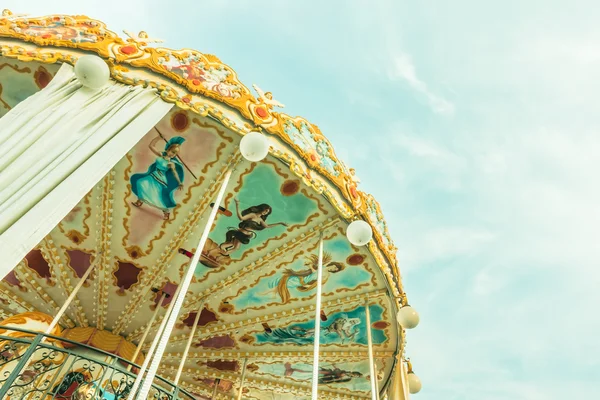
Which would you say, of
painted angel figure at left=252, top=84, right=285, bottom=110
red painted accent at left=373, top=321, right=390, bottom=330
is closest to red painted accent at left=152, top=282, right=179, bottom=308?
red painted accent at left=373, top=321, right=390, bottom=330

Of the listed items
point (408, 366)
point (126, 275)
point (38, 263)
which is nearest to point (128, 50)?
point (126, 275)

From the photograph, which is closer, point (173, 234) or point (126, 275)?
point (173, 234)

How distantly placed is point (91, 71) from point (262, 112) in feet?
6.12

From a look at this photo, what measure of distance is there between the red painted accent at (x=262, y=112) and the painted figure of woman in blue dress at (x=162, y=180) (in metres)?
1.00

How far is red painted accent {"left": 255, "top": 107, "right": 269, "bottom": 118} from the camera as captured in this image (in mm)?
4914

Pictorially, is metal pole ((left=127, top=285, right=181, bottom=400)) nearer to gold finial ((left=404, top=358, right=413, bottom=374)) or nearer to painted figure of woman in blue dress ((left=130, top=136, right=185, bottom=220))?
painted figure of woman in blue dress ((left=130, top=136, right=185, bottom=220))

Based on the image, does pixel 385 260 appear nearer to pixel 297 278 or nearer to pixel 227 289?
pixel 297 278

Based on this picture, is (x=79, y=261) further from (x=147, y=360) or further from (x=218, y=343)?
(x=147, y=360)

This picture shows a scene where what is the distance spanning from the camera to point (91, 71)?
13.5 ft

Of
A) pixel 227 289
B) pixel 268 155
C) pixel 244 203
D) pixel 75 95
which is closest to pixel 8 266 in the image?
pixel 75 95

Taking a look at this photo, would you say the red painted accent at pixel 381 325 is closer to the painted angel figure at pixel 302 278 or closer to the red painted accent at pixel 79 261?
the painted angel figure at pixel 302 278

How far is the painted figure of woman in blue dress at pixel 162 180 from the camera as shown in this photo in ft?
→ 17.1

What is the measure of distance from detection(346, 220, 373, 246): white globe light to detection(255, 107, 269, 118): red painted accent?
174 cm

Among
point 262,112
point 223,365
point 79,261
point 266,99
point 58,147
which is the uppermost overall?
point 266,99
